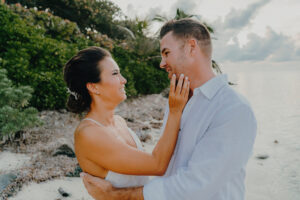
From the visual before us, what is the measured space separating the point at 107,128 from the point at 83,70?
25.2 inches

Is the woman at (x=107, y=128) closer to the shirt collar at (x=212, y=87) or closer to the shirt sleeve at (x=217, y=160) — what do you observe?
the shirt collar at (x=212, y=87)

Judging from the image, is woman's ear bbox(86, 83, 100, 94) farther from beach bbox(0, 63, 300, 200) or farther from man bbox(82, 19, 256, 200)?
beach bbox(0, 63, 300, 200)

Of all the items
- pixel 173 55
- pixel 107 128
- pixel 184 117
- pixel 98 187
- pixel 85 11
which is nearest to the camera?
pixel 184 117

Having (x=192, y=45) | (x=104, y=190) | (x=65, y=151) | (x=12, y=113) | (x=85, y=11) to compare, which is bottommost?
(x=65, y=151)

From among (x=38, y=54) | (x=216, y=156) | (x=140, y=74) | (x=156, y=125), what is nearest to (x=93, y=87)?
(x=216, y=156)

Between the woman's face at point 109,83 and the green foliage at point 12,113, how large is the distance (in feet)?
11.2

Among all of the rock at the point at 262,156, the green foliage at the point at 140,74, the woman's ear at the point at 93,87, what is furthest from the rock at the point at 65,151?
the green foliage at the point at 140,74

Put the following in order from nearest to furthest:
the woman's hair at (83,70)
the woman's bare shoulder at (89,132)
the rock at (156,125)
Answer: the woman's bare shoulder at (89,132) → the woman's hair at (83,70) → the rock at (156,125)

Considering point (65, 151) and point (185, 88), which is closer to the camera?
point (185, 88)

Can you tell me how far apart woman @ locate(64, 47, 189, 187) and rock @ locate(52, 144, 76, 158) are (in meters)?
2.50

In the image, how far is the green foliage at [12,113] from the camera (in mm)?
4983

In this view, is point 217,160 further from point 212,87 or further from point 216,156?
point 212,87

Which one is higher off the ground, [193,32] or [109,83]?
[193,32]

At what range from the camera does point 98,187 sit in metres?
2.11
